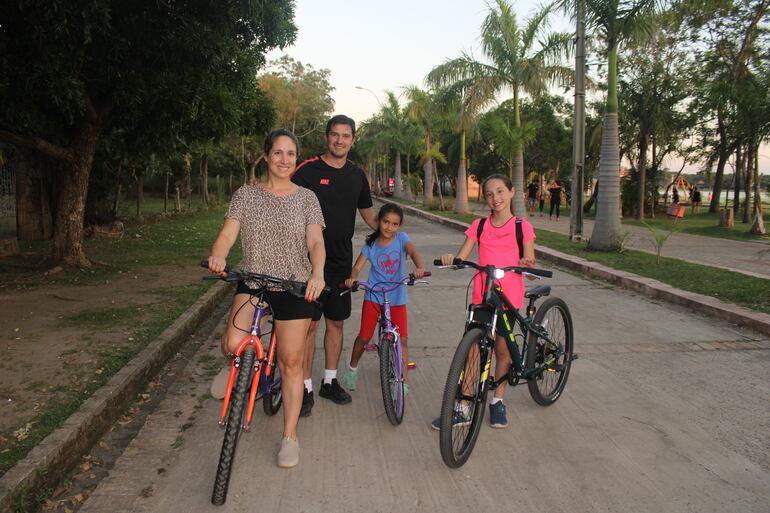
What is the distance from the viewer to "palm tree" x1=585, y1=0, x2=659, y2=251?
1295 centimetres

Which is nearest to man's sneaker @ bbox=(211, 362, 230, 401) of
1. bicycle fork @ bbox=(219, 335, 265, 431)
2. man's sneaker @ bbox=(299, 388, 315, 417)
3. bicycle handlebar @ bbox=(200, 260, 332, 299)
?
bicycle fork @ bbox=(219, 335, 265, 431)

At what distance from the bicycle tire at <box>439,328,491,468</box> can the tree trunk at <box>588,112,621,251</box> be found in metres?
10.6

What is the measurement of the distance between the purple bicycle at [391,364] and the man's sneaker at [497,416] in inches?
23.0

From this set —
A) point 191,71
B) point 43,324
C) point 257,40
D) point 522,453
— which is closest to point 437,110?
point 257,40

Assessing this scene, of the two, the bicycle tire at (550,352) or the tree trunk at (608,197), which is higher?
the tree trunk at (608,197)

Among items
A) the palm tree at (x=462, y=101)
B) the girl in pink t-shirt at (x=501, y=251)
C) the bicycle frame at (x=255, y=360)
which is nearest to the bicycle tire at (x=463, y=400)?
the girl in pink t-shirt at (x=501, y=251)

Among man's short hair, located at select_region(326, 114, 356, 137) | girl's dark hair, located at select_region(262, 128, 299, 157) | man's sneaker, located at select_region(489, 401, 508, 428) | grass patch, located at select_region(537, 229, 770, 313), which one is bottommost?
man's sneaker, located at select_region(489, 401, 508, 428)

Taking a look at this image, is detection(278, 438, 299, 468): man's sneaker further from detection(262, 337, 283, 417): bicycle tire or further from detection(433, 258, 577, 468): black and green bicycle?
detection(433, 258, 577, 468): black and green bicycle

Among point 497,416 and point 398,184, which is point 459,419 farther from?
point 398,184

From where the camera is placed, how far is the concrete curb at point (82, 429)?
3156 mm

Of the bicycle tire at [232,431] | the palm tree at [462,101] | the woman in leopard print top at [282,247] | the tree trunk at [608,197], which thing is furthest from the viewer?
the palm tree at [462,101]

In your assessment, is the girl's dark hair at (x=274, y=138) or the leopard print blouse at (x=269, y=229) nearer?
the leopard print blouse at (x=269, y=229)

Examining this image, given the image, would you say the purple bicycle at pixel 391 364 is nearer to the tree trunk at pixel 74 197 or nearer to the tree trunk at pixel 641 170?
the tree trunk at pixel 74 197

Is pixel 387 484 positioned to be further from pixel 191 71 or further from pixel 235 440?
pixel 191 71
